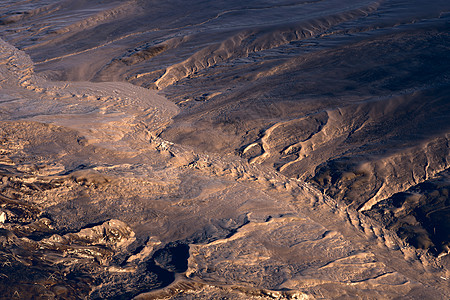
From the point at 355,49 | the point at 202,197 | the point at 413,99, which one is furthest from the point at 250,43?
the point at 202,197

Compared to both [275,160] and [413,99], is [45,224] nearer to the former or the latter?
[275,160]

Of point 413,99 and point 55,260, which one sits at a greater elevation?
point 413,99

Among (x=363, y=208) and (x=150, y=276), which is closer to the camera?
(x=150, y=276)

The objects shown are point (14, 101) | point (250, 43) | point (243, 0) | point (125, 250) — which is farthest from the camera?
point (243, 0)

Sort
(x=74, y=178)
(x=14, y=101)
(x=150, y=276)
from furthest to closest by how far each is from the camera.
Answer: (x=14, y=101) → (x=74, y=178) → (x=150, y=276)

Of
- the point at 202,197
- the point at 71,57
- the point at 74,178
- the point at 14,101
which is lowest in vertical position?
the point at 202,197

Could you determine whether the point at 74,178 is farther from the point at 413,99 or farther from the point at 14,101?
the point at 413,99
